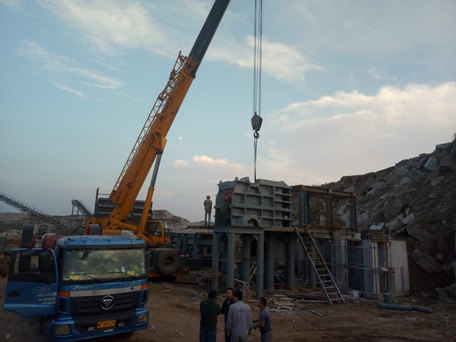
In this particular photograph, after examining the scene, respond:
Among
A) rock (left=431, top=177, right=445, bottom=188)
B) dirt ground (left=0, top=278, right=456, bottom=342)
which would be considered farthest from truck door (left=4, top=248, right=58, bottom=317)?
rock (left=431, top=177, right=445, bottom=188)

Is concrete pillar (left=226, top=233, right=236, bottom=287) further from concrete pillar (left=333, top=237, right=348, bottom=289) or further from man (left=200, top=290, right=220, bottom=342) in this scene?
man (left=200, top=290, right=220, bottom=342)

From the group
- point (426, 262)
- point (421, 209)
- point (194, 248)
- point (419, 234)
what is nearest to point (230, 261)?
point (194, 248)

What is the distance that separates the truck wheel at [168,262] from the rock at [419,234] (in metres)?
13.4

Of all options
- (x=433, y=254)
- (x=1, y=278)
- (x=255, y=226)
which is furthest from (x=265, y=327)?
(x=1, y=278)

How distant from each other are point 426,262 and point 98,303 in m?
16.1

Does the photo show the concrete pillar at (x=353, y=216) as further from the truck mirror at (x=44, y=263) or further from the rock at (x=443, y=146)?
the truck mirror at (x=44, y=263)

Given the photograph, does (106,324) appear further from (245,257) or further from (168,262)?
(168,262)

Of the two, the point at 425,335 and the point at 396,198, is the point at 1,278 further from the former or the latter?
the point at 396,198

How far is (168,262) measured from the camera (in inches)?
645

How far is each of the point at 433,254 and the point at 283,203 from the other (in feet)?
27.8

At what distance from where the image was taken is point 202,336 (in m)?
6.43

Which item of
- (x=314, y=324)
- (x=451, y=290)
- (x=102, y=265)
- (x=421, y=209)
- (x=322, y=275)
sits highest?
(x=421, y=209)

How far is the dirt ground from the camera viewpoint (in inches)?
344

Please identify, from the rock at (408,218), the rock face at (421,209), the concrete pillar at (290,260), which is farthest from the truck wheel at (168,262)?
the rock at (408,218)
